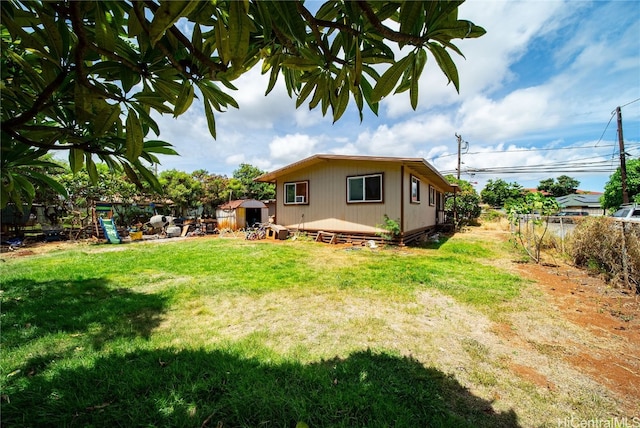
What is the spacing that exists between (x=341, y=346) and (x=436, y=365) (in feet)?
2.85

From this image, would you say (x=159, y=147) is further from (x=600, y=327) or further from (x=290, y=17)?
(x=600, y=327)

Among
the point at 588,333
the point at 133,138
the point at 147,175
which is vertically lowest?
the point at 588,333

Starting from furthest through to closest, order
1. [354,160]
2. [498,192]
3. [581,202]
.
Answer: [498,192]
[581,202]
[354,160]

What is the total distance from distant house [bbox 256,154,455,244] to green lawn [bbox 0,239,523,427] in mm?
4545

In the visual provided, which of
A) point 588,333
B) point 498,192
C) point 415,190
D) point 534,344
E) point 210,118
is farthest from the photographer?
point 498,192

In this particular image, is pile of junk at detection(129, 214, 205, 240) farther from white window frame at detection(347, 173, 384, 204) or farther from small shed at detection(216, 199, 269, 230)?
white window frame at detection(347, 173, 384, 204)

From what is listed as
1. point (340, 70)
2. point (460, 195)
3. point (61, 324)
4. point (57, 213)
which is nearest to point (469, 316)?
point (340, 70)

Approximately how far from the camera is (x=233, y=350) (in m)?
2.43

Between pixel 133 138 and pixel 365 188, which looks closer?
pixel 133 138

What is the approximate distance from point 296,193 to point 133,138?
10.9 m

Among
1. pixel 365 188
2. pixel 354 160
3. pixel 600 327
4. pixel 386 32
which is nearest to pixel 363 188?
pixel 365 188

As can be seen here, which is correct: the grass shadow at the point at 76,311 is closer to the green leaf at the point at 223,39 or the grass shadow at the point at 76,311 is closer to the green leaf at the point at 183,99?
the green leaf at the point at 183,99

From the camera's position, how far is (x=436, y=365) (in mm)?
2266

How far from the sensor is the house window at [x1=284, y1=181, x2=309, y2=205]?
37.5 feet
